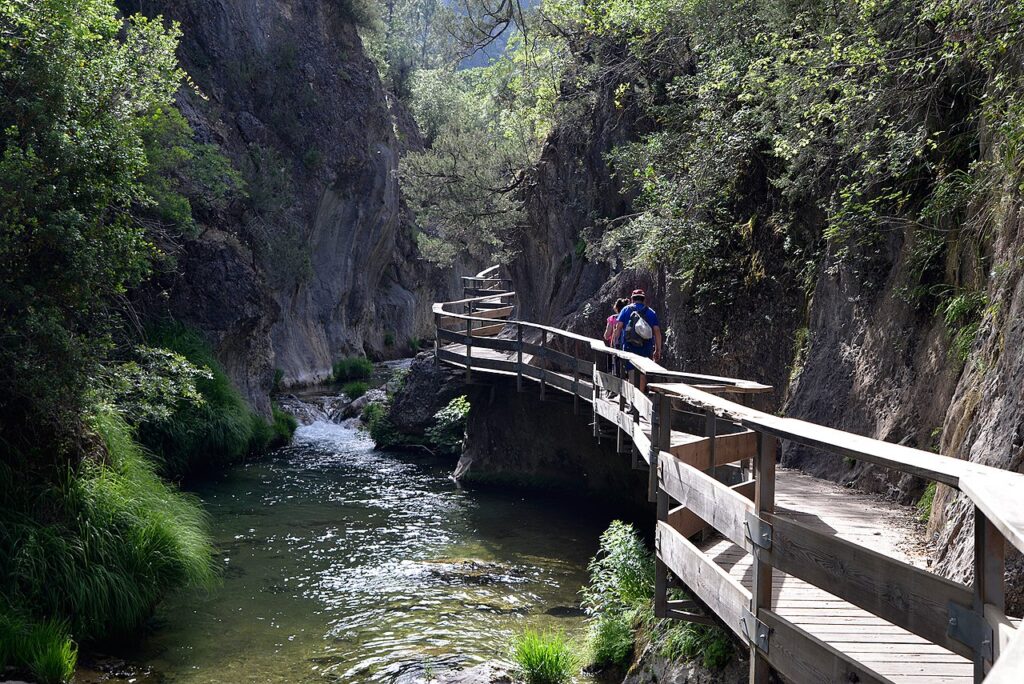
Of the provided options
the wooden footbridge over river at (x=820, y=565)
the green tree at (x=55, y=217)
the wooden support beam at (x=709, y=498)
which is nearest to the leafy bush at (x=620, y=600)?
the wooden footbridge over river at (x=820, y=565)

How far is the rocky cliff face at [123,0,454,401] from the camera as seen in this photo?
92.5 feet

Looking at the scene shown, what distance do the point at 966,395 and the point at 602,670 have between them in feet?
12.4

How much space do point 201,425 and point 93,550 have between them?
896 centimetres

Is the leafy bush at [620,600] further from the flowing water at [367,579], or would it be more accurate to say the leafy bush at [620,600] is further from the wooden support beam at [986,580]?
the wooden support beam at [986,580]

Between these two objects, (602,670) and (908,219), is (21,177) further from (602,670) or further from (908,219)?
(908,219)

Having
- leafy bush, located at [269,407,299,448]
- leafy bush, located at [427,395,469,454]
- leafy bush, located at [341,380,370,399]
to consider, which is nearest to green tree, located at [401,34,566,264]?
leafy bush, located at [341,380,370,399]

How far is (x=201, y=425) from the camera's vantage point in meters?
18.2

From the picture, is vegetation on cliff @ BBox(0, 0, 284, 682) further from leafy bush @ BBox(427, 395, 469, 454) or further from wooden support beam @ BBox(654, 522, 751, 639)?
leafy bush @ BBox(427, 395, 469, 454)

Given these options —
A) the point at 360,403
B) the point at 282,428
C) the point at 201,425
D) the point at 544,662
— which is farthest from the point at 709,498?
the point at 360,403

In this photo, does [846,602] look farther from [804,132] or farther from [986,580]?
[804,132]

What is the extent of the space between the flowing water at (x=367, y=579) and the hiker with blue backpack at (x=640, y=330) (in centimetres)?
327

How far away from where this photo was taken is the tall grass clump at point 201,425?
17594 mm

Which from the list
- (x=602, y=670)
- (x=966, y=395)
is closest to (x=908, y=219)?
(x=966, y=395)

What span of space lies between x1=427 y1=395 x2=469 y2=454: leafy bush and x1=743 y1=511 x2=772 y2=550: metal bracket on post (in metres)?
17.1
